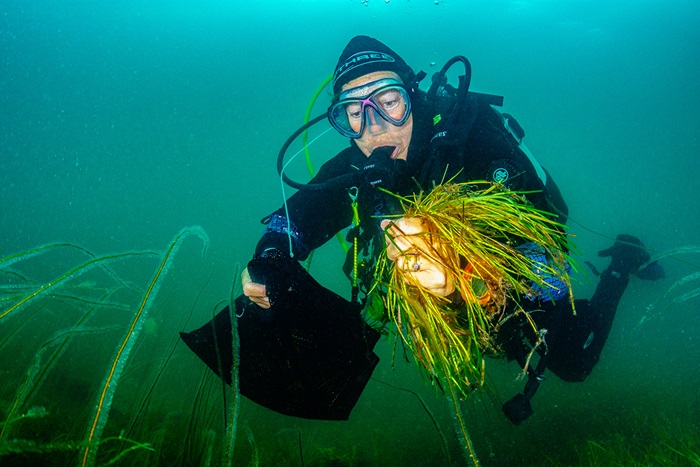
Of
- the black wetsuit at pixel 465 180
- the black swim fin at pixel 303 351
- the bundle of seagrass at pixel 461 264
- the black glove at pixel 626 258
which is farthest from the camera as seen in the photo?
the black glove at pixel 626 258

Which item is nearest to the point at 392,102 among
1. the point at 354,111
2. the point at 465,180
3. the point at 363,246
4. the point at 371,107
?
the point at 371,107

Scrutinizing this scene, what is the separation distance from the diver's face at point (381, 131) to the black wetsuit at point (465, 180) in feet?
0.46

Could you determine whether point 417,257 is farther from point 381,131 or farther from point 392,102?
point 392,102

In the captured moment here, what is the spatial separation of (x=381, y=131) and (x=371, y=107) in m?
0.25

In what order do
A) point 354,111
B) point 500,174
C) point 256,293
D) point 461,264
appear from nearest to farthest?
point 461,264 → point 256,293 → point 500,174 → point 354,111

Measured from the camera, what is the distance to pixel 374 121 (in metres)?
3.39

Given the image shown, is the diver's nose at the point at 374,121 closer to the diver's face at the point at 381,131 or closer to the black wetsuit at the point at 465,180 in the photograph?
the diver's face at the point at 381,131

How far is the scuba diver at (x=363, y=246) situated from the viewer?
1908 mm

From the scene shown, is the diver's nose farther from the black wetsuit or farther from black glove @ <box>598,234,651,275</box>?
black glove @ <box>598,234,651,275</box>

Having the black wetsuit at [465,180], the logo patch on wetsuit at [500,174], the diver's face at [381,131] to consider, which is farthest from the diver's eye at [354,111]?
the logo patch on wetsuit at [500,174]

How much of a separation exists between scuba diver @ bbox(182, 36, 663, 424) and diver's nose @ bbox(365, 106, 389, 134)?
10 mm

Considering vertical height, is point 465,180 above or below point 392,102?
below

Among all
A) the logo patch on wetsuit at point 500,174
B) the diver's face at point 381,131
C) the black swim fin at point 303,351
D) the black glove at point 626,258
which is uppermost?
the diver's face at point 381,131

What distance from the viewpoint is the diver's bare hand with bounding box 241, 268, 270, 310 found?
2.07m
